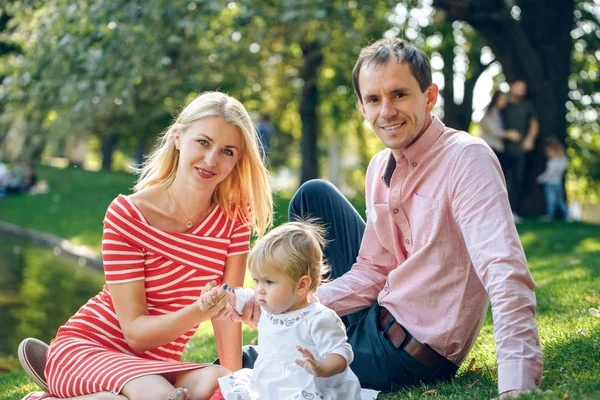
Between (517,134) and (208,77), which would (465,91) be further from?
(208,77)

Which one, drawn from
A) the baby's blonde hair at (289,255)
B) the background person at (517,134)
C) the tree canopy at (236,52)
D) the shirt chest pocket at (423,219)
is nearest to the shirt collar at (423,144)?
the shirt chest pocket at (423,219)

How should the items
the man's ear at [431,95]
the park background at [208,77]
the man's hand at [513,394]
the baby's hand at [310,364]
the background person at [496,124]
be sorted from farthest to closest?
the background person at [496,124] < the park background at [208,77] < the man's ear at [431,95] < the baby's hand at [310,364] < the man's hand at [513,394]

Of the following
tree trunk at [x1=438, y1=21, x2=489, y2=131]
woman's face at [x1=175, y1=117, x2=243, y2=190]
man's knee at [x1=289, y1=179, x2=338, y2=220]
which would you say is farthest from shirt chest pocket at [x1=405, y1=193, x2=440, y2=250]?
tree trunk at [x1=438, y1=21, x2=489, y2=131]

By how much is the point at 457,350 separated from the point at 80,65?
26.5 feet

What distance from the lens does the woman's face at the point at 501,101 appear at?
13617mm

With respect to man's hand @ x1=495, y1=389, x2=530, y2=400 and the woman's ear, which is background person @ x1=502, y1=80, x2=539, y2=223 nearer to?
the woman's ear

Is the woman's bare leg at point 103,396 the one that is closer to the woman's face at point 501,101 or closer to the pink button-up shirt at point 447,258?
the pink button-up shirt at point 447,258

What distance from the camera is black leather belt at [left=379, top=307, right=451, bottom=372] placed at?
11.8ft

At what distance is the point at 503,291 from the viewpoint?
2934 mm

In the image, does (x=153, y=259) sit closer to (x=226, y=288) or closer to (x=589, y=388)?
(x=226, y=288)

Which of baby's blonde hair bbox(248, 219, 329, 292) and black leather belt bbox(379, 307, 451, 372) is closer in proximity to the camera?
baby's blonde hair bbox(248, 219, 329, 292)

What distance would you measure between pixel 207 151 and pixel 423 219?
3.66ft

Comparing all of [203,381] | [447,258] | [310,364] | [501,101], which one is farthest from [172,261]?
[501,101]

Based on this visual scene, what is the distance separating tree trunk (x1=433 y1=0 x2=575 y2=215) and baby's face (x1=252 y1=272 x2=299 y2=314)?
1097 cm
